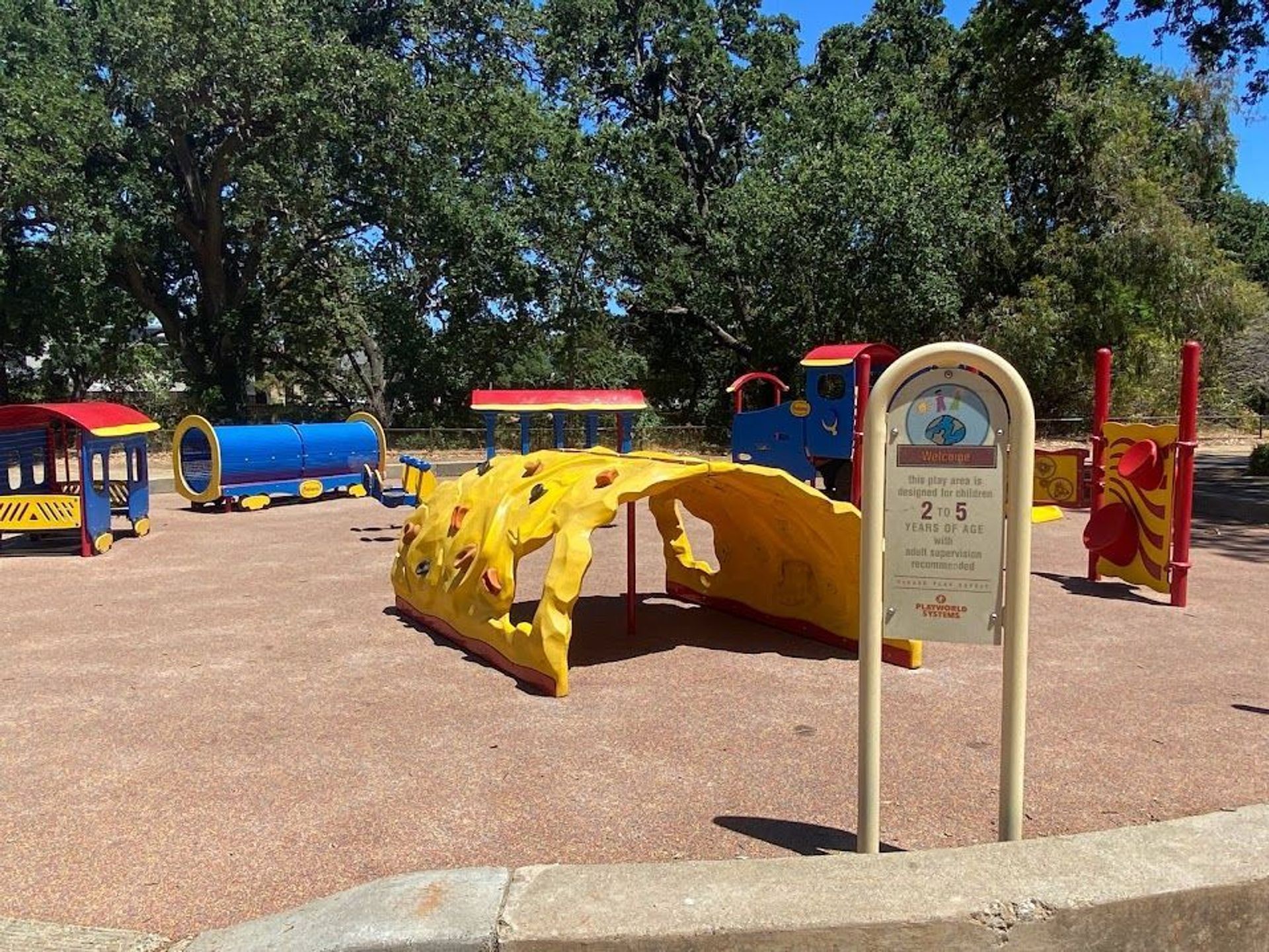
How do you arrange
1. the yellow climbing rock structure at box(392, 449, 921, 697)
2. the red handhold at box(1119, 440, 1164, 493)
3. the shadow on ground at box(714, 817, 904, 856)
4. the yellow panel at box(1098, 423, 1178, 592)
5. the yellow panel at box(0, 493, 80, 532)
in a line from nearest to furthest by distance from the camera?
the shadow on ground at box(714, 817, 904, 856) → the yellow climbing rock structure at box(392, 449, 921, 697) → the yellow panel at box(1098, 423, 1178, 592) → the red handhold at box(1119, 440, 1164, 493) → the yellow panel at box(0, 493, 80, 532)

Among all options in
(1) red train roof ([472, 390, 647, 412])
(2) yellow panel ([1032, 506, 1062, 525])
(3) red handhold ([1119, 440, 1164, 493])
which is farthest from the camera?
(1) red train roof ([472, 390, 647, 412])

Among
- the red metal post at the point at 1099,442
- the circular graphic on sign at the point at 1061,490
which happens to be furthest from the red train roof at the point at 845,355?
the red metal post at the point at 1099,442

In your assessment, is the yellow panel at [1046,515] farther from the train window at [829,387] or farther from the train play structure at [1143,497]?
the train play structure at [1143,497]

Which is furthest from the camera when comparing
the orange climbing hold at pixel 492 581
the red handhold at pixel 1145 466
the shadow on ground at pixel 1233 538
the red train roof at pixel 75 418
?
the red train roof at pixel 75 418

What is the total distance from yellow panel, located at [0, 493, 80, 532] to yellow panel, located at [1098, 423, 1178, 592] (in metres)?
10.8

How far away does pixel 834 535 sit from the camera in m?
6.26

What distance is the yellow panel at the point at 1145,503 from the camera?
26.9 feet

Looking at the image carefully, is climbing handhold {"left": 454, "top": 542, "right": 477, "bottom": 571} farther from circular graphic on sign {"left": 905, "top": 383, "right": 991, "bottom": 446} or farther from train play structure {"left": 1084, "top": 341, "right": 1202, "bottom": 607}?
train play structure {"left": 1084, "top": 341, "right": 1202, "bottom": 607}

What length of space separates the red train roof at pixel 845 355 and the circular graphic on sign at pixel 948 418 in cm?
1123

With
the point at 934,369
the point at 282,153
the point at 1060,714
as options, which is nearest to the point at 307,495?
the point at 282,153

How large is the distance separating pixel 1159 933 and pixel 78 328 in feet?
86.6

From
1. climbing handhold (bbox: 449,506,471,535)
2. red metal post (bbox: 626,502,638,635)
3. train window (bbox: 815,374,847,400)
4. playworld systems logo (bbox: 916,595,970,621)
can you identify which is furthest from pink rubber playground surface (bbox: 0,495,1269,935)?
train window (bbox: 815,374,847,400)

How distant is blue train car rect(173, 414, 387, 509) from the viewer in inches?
588

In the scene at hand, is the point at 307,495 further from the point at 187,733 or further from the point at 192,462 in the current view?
the point at 187,733
